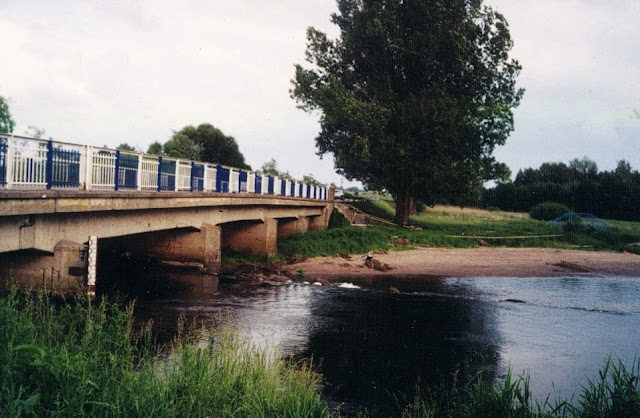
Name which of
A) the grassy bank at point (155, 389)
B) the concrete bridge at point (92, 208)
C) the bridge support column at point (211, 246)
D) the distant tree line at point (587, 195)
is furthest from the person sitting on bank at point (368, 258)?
the distant tree line at point (587, 195)

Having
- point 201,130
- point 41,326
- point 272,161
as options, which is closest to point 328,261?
point 41,326

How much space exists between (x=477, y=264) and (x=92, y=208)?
71.3ft

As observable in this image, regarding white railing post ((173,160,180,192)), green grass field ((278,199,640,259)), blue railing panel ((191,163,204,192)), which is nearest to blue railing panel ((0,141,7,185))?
white railing post ((173,160,180,192))

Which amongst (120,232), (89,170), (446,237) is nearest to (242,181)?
(120,232)

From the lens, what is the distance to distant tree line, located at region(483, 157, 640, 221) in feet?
233

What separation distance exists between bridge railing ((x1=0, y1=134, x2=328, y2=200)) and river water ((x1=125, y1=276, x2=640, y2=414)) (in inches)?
131

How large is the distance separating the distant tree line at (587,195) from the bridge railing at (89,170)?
57327 mm

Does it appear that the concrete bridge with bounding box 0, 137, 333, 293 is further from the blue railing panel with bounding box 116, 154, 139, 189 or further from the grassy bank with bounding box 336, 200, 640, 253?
the grassy bank with bounding box 336, 200, 640, 253

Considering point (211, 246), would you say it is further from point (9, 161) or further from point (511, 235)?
point (511, 235)

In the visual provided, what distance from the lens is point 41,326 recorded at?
8594 mm

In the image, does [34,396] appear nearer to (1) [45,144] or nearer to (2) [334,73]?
(1) [45,144]

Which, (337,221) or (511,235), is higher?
(337,221)

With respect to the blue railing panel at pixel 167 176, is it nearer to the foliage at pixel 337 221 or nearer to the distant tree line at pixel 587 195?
the foliage at pixel 337 221

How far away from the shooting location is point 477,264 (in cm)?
3011
